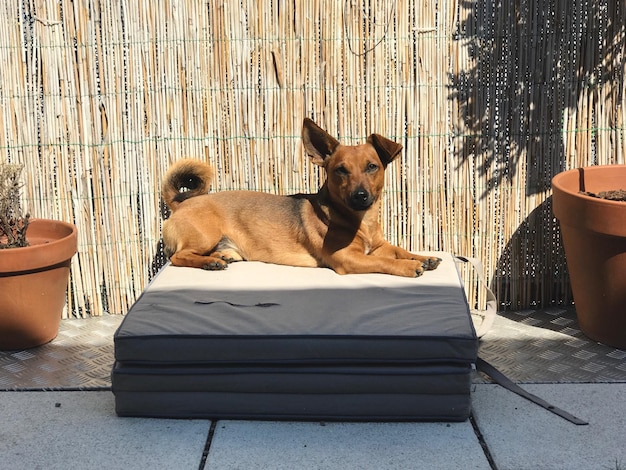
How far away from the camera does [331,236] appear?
4305mm

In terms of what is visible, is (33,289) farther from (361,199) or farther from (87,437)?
(361,199)

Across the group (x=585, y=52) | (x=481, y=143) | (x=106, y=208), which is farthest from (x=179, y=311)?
(x=585, y=52)

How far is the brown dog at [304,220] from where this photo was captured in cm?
412

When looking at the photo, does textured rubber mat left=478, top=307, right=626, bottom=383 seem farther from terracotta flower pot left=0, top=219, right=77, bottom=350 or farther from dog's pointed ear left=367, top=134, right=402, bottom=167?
terracotta flower pot left=0, top=219, right=77, bottom=350

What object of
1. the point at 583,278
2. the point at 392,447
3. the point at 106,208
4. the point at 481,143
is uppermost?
the point at 481,143

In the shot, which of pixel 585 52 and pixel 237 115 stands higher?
pixel 585 52

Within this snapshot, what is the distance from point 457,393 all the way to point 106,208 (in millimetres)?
2536

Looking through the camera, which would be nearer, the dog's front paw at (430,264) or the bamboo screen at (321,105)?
the dog's front paw at (430,264)

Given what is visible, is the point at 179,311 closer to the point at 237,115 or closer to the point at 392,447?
the point at 392,447

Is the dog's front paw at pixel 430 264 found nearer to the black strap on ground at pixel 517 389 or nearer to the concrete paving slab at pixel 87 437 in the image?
the black strap on ground at pixel 517 389

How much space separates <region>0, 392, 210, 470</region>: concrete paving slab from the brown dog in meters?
1.10

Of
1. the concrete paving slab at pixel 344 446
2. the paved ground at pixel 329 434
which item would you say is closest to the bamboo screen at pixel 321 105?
the paved ground at pixel 329 434

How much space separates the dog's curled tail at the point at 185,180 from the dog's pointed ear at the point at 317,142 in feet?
2.36

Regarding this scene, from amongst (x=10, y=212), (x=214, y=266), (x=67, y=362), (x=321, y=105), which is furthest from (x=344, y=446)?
(x=10, y=212)
